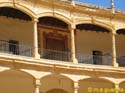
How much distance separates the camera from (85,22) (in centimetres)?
2544

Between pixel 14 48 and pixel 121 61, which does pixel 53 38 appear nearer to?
pixel 14 48

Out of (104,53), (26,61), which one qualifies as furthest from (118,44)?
(26,61)

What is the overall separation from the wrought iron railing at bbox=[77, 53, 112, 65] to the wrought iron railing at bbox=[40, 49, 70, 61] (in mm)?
997

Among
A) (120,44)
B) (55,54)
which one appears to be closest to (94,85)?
(55,54)

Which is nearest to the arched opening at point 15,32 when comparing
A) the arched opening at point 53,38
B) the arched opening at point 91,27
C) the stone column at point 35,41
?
the arched opening at point 53,38

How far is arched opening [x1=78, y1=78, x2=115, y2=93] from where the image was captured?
2627cm

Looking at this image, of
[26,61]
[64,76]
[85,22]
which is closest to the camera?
[26,61]

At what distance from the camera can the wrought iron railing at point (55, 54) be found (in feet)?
83.5

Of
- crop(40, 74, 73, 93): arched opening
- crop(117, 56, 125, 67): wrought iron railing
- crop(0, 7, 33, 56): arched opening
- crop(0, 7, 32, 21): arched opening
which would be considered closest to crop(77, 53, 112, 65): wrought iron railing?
crop(117, 56, 125, 67): wrought iron railing

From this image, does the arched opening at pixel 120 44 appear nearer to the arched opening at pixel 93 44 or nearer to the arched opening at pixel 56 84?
the arched opening at pixel 93 44

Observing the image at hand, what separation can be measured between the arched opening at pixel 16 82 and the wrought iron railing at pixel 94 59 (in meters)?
4.01

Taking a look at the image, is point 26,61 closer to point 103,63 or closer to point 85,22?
point 85,22

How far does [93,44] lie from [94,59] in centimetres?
104

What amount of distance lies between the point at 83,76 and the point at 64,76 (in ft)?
3.80
